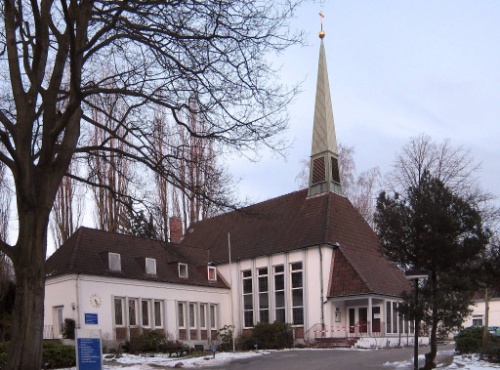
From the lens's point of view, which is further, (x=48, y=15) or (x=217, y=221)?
(x=217, y=221)

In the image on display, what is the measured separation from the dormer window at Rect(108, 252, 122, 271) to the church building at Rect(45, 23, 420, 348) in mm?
58

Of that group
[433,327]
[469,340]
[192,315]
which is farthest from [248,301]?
[433,327]

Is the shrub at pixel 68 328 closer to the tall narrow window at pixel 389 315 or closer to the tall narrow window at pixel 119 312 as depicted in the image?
the tall narrow window at pixel 119 312

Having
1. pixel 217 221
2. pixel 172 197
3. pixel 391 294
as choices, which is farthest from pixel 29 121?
pixel 217 221

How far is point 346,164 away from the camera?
46.6m

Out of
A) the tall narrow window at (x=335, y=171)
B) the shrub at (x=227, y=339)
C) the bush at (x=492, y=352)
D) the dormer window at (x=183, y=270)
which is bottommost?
the shrub at (x=227, y=339)

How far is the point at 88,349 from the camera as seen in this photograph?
11.8 meters

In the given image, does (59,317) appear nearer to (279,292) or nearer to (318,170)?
(279,292)

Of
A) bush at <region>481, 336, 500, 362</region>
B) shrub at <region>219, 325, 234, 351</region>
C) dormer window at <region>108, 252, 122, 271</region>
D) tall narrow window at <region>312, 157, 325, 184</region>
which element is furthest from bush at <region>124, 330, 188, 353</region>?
bush at <region>481, 336, 500, 362</region>

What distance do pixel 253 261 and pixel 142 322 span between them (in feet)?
26.5

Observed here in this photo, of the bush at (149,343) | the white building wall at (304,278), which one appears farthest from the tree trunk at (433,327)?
the white building wall at (304,278)

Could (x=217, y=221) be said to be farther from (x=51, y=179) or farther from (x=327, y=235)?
(x=51, y=179)

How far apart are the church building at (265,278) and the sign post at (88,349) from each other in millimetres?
15378

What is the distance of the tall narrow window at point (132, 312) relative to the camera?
1214 inches
